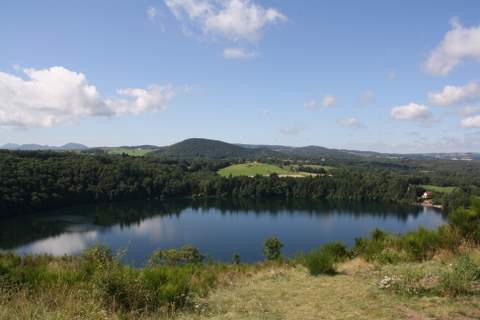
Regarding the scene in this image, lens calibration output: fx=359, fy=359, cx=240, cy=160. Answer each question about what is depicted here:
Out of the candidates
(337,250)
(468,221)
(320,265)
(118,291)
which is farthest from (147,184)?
(118,291)

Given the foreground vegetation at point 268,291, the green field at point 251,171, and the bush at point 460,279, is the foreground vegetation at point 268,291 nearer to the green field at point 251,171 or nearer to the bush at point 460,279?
the bush at point 460,279

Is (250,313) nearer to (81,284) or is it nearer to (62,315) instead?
(62,315)

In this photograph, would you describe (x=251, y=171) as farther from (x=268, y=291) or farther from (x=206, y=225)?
(x=268, y=291)

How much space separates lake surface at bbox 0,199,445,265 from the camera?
33969mm

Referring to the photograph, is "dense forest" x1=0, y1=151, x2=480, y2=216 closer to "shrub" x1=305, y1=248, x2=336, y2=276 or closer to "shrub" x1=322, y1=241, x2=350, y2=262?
"shrub" x1=322, y1=241, x2=350, y2=262

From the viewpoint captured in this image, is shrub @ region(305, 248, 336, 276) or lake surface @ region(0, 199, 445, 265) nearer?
shrub @ region(305, 248, 336, 276)

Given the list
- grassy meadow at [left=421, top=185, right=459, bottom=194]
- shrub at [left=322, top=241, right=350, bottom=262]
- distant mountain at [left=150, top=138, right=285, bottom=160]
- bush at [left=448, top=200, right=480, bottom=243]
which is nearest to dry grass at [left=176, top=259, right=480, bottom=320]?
shrub at [left=322, top=241, right=350, bottom=262]

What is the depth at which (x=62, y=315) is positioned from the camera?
287 cm

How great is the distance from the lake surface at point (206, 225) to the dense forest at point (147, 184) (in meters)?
3.92

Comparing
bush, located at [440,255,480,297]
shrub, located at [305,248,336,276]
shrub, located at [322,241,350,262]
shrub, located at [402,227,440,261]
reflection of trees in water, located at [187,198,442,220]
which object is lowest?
reflection of trees in water, located at [187,198,442,220]

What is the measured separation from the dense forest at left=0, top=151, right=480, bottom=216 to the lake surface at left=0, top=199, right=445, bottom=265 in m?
3.92

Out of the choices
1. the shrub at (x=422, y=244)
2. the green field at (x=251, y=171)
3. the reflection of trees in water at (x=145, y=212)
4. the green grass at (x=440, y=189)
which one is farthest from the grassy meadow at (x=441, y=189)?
the shrub at (x=422, y=244)

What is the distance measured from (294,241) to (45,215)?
1300 inches

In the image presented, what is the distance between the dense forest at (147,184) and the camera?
170ft
